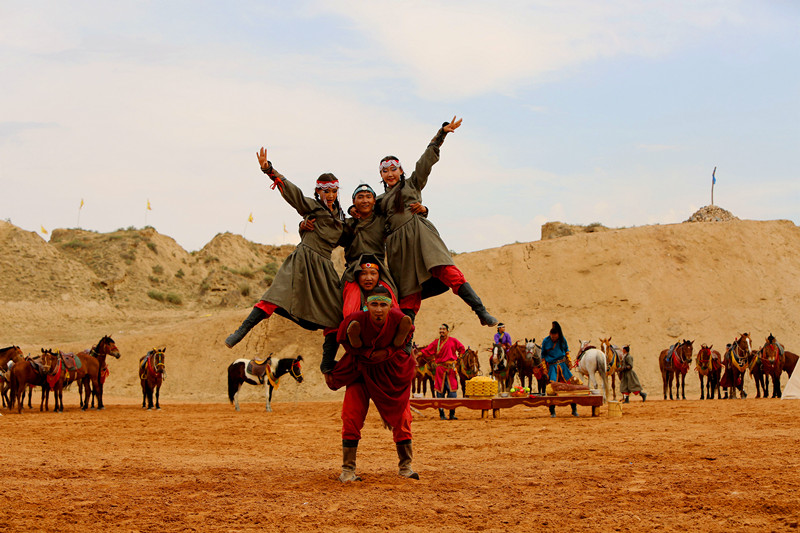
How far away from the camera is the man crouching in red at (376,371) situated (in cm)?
661

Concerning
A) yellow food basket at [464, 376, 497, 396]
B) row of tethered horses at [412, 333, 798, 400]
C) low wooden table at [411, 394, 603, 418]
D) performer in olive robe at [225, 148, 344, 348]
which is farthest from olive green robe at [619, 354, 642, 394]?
performer in olive robe at [225, 148, 344, 348]

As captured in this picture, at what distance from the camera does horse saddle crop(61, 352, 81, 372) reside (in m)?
20.7

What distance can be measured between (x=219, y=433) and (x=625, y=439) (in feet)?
23.9

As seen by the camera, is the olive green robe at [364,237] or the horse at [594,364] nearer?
the olive green robe at [364,237]

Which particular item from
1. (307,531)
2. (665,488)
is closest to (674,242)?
(665,488)

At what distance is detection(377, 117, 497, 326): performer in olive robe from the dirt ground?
1786mm

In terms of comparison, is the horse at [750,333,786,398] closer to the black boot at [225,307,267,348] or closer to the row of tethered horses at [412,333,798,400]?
the row of tethered horses at [412,333,798,400]

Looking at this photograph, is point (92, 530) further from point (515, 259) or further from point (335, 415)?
point (515, 259)

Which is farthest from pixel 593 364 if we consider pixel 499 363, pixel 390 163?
pixel 390 163

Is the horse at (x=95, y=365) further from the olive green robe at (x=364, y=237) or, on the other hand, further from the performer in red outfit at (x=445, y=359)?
the olive green robe at (x=364, y=237)

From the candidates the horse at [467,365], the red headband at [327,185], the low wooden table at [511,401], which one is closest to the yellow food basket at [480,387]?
the low wooden table at [511,401]

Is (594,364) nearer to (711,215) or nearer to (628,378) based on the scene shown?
(628,378)

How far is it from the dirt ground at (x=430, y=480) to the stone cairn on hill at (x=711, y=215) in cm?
3101

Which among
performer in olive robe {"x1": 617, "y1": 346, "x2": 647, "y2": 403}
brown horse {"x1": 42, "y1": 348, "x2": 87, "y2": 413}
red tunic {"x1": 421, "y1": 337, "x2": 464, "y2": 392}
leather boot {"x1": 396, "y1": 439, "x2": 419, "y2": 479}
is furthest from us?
performer in olive robe {"x1": 617, "y1": 346, "x2": 647, "y2": 403}
